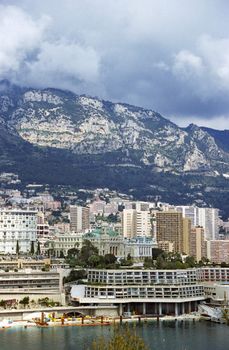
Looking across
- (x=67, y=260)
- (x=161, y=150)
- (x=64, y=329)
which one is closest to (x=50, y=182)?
(x=161, y=150)

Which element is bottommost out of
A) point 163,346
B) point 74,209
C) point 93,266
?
point 163,346

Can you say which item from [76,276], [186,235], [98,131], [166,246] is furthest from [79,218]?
[76,276]

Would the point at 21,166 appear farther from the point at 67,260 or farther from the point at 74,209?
the point at 67,260

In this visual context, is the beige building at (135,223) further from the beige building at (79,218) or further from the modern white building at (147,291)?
the modern white building at (147,291)

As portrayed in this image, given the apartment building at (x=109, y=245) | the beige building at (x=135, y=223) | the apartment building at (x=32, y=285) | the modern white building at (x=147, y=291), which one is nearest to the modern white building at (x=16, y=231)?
the apartment building at (x=109, y=245)

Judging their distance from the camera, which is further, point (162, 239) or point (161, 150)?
point (161, 150)

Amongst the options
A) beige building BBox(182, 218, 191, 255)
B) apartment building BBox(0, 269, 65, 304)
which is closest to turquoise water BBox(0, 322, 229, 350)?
apartment building BBox(0, 269, 65, 304)

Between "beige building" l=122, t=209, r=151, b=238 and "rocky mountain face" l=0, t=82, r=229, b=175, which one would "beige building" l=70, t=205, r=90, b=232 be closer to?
"beige building" l=122, t=209, r=151, b=238
